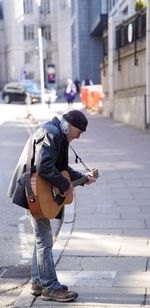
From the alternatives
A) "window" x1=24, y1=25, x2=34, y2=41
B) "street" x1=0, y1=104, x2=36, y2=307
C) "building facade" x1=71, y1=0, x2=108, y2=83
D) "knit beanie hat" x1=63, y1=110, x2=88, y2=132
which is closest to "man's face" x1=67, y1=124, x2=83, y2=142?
"knit beanie hat" x1=63, y1=110, x2=88, y2=132

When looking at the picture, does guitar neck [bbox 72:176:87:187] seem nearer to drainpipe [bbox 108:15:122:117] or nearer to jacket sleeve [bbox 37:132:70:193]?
jacket sleeve [bbox 37:132:70:193]

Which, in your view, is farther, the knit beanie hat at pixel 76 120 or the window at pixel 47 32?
the window at pixel 47 32

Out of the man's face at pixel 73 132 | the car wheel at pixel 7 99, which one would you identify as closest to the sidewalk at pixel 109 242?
the man's face at pixel 73 132

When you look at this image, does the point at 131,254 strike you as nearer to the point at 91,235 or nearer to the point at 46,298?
the point at 91,235

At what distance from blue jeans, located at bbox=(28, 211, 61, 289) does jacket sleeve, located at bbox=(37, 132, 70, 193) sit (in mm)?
353

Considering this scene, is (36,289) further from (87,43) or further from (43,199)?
(87,43)

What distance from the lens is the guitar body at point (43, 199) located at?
4.02 m

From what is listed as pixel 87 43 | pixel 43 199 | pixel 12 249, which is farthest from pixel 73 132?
pixel 87 43

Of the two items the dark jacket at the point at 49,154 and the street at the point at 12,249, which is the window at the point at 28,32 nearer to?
the street at the point at 12,249

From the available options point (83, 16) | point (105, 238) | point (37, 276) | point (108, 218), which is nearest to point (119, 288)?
point (37, 276)

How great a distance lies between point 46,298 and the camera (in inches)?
172

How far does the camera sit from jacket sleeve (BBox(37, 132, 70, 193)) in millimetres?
3965

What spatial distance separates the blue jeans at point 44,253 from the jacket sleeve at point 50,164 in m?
0.35

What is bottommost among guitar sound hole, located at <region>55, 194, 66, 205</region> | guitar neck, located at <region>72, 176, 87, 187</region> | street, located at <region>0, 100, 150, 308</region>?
street, located at <region>0, 100, 150, 308</region>
